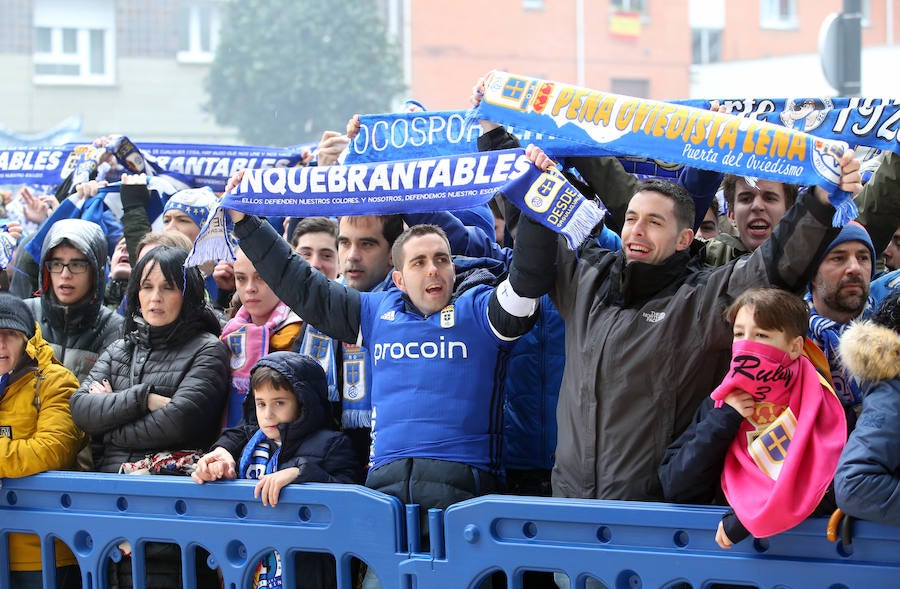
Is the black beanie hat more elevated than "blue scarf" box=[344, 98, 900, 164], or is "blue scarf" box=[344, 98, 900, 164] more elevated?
"blue scarf" box=[344, 98, 900, 164]

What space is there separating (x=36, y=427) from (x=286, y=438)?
1.12m

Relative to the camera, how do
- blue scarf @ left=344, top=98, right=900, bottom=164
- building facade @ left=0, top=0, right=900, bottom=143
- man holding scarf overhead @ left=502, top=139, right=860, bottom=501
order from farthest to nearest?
building facade @ left=0, top=0, right=900, bottom=143, blue scarf @ left=344, top=98, right=900, bottom=164, man holding scarf overhead @ left=502, top=139, right=860, bottom=501

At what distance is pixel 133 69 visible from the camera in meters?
41.2

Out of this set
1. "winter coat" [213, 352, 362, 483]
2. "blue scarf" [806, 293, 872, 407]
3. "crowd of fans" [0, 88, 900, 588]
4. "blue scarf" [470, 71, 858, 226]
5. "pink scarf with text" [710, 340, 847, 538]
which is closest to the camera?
"pink scarf with text" [710, 340, 847, 538]

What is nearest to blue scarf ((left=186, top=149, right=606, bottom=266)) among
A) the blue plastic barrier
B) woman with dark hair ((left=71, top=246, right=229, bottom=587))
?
woman with dark hair ((left=71, top=246, right=229, bottom=587))

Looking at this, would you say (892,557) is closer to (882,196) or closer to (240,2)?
(882,196)

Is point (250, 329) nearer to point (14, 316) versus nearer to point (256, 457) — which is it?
point (256, 457)

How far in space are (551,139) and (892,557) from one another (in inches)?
81.4

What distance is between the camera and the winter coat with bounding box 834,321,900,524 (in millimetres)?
2822

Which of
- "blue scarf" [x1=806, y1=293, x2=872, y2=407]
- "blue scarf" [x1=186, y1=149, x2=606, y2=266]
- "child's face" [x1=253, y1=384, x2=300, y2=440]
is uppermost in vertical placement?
"blue scarf" [x1=186, y1=149, x2=606, y2=266]

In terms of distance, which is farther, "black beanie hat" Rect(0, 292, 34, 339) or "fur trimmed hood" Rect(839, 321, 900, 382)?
"black beanie hat" Rect(0, 292, 34, 339)

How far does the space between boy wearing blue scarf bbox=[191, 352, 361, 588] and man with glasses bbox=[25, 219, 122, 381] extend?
1071 millimetres

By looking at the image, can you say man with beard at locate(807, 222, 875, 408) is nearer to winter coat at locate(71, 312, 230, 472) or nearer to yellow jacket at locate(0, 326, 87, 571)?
winter coat at locate(71, 312, 230, 472)

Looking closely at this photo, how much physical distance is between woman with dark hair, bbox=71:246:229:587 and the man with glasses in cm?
41
